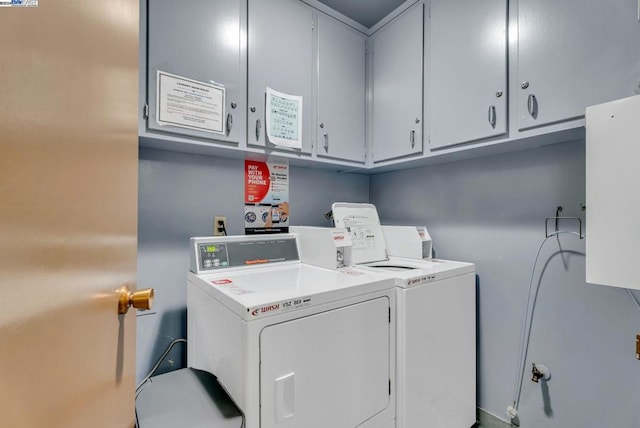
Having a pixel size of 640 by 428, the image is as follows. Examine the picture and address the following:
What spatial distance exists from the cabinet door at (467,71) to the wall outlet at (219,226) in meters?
1.32

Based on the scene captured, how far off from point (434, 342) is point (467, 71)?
4.54ft

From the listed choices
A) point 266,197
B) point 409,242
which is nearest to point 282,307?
point 266,197

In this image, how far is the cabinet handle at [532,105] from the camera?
4.10 feet

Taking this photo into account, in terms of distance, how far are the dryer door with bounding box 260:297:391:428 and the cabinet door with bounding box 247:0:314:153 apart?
99cm

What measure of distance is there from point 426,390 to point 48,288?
4.81ft

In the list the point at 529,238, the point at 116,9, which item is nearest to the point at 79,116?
the point at 116,9

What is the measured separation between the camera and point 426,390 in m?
1.30

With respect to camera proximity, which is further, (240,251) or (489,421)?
(489,421)

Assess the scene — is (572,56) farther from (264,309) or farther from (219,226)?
(219,226)

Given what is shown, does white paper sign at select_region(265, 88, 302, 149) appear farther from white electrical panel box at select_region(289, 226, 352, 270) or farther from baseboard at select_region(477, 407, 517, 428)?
baseboard at select_region(477, 407, 517, 428)

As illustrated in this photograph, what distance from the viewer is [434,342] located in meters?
1.34

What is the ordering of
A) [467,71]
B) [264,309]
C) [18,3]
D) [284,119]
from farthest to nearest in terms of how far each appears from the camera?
[284,119] → [467,71] → [264,309] → [18,3]

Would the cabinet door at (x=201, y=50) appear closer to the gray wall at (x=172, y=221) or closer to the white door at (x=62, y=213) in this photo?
the gray wall at (x=172, y=221)

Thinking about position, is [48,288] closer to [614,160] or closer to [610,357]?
[614,160]
